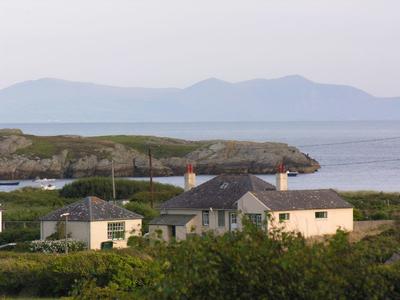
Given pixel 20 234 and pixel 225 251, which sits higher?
pixel 225 251

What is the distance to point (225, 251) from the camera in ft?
47.8

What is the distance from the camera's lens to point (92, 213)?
44906mm

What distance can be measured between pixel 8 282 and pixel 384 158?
13768cm

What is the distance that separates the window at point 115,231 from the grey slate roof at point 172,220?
1778 millimetres

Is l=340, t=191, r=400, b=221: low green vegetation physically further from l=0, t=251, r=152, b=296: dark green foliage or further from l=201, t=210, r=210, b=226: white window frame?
l=0, t=251, r=152, b=296: dark green foliage

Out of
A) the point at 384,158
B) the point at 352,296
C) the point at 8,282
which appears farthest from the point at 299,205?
→ the point at 384,158

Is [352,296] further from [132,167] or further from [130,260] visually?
[132,167]

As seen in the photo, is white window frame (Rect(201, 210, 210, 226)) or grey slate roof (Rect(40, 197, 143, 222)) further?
white window frame (Rect(201, 210, 210, 226))

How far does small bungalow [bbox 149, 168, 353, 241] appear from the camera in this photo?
1722 inches

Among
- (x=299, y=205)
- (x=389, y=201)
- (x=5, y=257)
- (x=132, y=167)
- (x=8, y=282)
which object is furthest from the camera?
(x=132, y=167)

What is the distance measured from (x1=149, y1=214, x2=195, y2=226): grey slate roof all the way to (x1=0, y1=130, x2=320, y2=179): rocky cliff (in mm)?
76962

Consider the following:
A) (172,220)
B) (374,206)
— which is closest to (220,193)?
(172,220)

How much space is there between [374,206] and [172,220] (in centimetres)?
1853

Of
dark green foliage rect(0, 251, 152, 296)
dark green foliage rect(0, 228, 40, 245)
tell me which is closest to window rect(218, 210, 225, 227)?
dark green foliage rect(0, 228, 40, 245)
